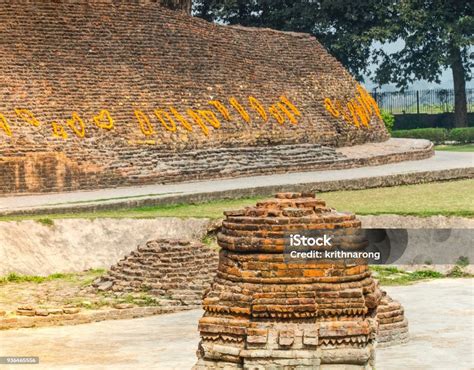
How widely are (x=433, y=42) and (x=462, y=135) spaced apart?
5.59 m

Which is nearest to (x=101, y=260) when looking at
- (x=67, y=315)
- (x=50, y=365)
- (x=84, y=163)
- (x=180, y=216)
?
(x=180, y=216)

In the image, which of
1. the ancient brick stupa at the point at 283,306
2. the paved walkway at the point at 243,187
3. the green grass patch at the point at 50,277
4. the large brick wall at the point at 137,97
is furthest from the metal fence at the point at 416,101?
the ancient brick stupa at the point at 283,306

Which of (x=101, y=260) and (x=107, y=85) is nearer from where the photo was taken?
(x=101, y=260)

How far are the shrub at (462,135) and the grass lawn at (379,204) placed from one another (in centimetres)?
1373

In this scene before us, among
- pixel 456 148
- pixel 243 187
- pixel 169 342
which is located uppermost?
pixel 243 187

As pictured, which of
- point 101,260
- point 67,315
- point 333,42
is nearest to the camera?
point 67,315

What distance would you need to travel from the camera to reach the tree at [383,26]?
134 feet

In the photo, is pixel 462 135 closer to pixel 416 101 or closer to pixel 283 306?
pixel 416 101

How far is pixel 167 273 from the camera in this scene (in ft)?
46.6

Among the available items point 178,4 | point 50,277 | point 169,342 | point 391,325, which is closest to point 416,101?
point 178,4

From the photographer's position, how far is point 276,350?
7355mm

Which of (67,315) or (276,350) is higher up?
(276,350)

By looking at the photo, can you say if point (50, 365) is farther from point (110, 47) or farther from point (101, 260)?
point (110, 47)

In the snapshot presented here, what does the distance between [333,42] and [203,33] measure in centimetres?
1532
